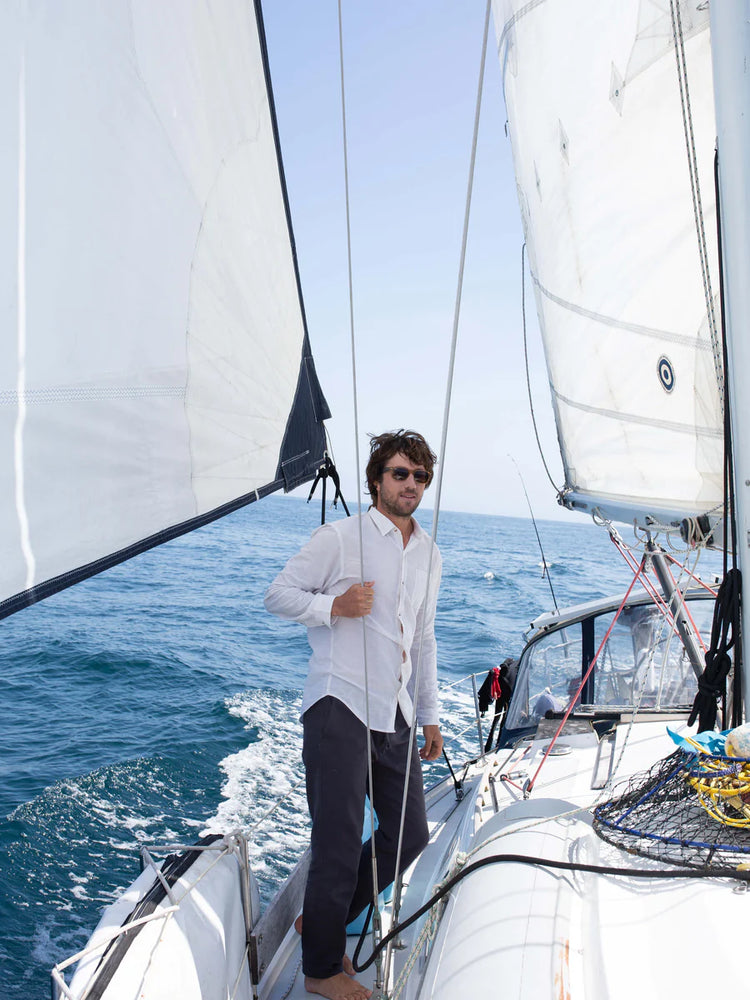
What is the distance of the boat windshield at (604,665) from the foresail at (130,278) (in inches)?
140

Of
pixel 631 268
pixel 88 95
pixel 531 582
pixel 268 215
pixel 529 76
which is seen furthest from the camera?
pixel 531 582

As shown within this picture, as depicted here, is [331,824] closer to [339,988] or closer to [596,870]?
[339,988]

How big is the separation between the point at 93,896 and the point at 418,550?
166 inches

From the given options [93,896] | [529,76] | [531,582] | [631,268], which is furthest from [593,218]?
[531,582]

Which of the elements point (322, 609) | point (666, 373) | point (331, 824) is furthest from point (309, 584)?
point (666, 373)

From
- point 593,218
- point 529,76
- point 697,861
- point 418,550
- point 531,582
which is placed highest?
point 529,76

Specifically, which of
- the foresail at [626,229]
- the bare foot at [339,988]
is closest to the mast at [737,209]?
the foresail at [626,229]

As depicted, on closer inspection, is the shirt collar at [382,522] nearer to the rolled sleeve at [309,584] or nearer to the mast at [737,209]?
the rolled sleeve at [309,584]

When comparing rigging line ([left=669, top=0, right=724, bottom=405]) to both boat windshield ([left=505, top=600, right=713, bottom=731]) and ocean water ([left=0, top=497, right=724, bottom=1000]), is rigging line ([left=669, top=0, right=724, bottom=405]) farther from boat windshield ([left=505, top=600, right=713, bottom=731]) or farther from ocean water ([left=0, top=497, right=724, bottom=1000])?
boat windshield ([left=505, top=600, right=713, bottom=731])

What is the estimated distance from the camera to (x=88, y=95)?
1.34 metres

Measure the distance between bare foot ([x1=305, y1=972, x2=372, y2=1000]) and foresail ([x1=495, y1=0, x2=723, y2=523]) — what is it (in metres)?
1.97

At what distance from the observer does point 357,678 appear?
211cm

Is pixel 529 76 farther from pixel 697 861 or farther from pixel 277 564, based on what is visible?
pixel 277 564

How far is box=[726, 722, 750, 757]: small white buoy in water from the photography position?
151cm
